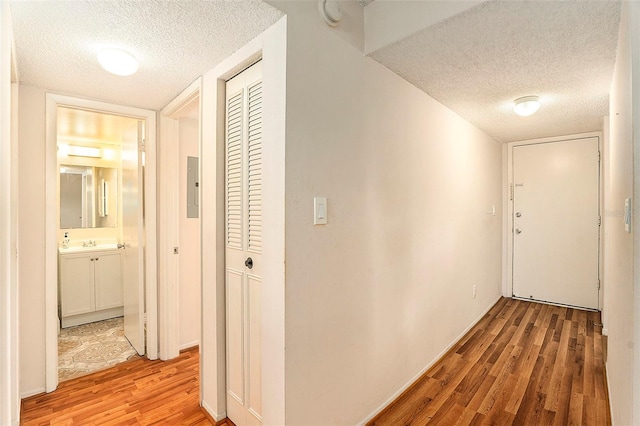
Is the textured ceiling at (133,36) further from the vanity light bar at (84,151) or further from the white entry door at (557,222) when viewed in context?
the white entry door at (557,222)

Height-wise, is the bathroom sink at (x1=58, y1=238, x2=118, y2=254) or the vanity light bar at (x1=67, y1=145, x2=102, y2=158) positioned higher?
the vanity light bar at (x1=67, y1=145, x2=102, y2=158)

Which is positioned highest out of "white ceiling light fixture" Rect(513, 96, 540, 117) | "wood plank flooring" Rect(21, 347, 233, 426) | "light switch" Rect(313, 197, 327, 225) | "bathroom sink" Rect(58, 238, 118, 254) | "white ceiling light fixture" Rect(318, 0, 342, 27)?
"white ceiling light fixture" Rect(318, 0, 342, 27)

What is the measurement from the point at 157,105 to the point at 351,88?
1.74 m

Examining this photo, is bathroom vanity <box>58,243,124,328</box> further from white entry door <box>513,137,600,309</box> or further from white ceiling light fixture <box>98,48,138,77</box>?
white entry door <box>513,137,600,309</box>

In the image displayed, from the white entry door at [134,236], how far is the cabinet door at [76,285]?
30.7 inches

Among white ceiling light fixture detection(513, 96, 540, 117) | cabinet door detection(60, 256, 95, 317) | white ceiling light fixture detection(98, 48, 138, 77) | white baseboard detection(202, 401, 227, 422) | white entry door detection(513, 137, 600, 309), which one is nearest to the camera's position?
white ceiling light fixture detection(98, 48, 138, 77)

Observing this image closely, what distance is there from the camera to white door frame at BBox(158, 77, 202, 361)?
8.64ft

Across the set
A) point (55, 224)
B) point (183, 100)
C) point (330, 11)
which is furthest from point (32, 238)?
point (330, 11)

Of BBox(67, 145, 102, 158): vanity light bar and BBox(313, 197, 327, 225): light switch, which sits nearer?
BBox(313, 197, 327, 225): light switch

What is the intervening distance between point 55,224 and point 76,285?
163 cm

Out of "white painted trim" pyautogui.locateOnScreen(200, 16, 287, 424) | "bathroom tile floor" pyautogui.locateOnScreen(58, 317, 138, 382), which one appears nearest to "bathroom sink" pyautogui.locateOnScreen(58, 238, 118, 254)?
"bathroom tile floor" pyautogui.locateOnScreen(58, 317, 138, 382)

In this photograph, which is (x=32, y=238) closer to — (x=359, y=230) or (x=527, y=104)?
(x=359, y=230)

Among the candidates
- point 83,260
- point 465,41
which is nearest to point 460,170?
point 465,41

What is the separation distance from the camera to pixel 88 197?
3.94m
